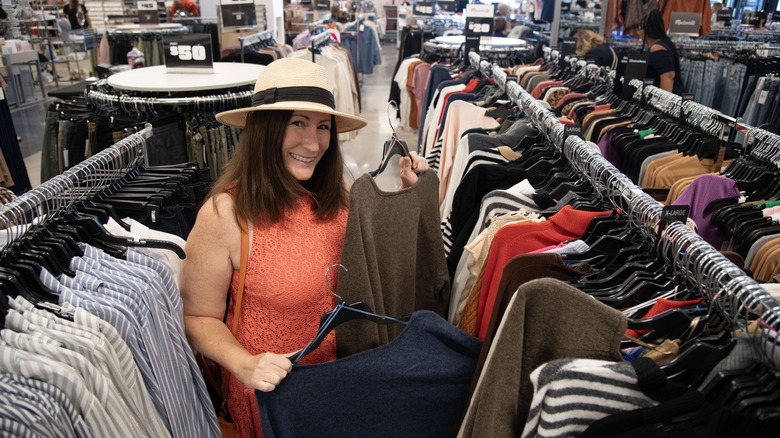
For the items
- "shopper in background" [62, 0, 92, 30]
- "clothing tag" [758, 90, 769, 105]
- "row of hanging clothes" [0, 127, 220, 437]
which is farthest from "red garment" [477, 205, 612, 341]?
"shopper in background" [62, 0, 92, 30]

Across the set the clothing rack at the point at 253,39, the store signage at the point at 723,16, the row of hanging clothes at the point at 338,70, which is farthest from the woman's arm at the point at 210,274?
the store signage at the point at 723,16

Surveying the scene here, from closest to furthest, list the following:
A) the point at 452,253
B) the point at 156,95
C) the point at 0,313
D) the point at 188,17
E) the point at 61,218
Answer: the point at 0,313 → the point at 61,218 → the point at 452,253 → the point at 156,95 → the point at 188,17

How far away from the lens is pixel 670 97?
2602 millimetres

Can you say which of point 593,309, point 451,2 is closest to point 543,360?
point 593,309

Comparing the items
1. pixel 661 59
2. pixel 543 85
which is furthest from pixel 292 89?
pixel 661 59

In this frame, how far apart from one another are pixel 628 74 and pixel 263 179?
2.39 meters

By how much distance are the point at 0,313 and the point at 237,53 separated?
4891 mm

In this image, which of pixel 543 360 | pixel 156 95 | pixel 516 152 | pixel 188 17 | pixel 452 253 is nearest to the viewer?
pixel 543 360

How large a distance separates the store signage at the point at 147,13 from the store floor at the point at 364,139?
6.75 feet

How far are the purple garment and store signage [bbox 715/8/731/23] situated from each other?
298 inches

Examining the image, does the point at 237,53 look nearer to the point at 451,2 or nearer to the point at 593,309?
the point at 451,2

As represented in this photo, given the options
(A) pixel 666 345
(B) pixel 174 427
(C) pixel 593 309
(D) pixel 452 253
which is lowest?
(B) pixel 174 427

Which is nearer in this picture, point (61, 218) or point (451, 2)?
point (61, 218)

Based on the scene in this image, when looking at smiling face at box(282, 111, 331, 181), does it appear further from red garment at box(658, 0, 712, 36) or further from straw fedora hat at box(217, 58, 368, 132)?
red garment at box(658, 0, 712, 36)
